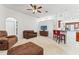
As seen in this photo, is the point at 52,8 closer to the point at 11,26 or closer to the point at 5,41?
the point at 11,26

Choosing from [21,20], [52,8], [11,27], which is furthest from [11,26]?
[52,8]

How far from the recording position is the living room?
167cm

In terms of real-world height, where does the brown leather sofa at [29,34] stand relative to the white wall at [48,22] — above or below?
below

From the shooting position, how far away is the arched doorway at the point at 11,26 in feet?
5.49

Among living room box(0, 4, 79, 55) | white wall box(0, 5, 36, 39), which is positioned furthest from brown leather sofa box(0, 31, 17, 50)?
white wall box(0, 5, 36, 39)

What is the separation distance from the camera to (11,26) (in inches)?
67.1

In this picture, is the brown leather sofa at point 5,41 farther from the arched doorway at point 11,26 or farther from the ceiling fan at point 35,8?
the ceiling fan at point 35,8

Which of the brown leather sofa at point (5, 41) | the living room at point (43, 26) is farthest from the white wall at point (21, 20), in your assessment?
the brown leather sofa at point (5, 41)

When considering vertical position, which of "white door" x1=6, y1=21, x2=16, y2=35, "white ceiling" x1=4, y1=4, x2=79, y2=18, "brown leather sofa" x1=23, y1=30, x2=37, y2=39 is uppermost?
"white ceiling" x1=4, y1=4, x2=79, y2=18

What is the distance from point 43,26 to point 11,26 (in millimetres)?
517

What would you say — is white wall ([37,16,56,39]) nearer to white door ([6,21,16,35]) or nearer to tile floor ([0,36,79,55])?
tile floor ([0,36,79,55])

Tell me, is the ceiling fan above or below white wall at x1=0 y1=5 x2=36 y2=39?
above

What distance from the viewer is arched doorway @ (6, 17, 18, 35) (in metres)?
1.67
